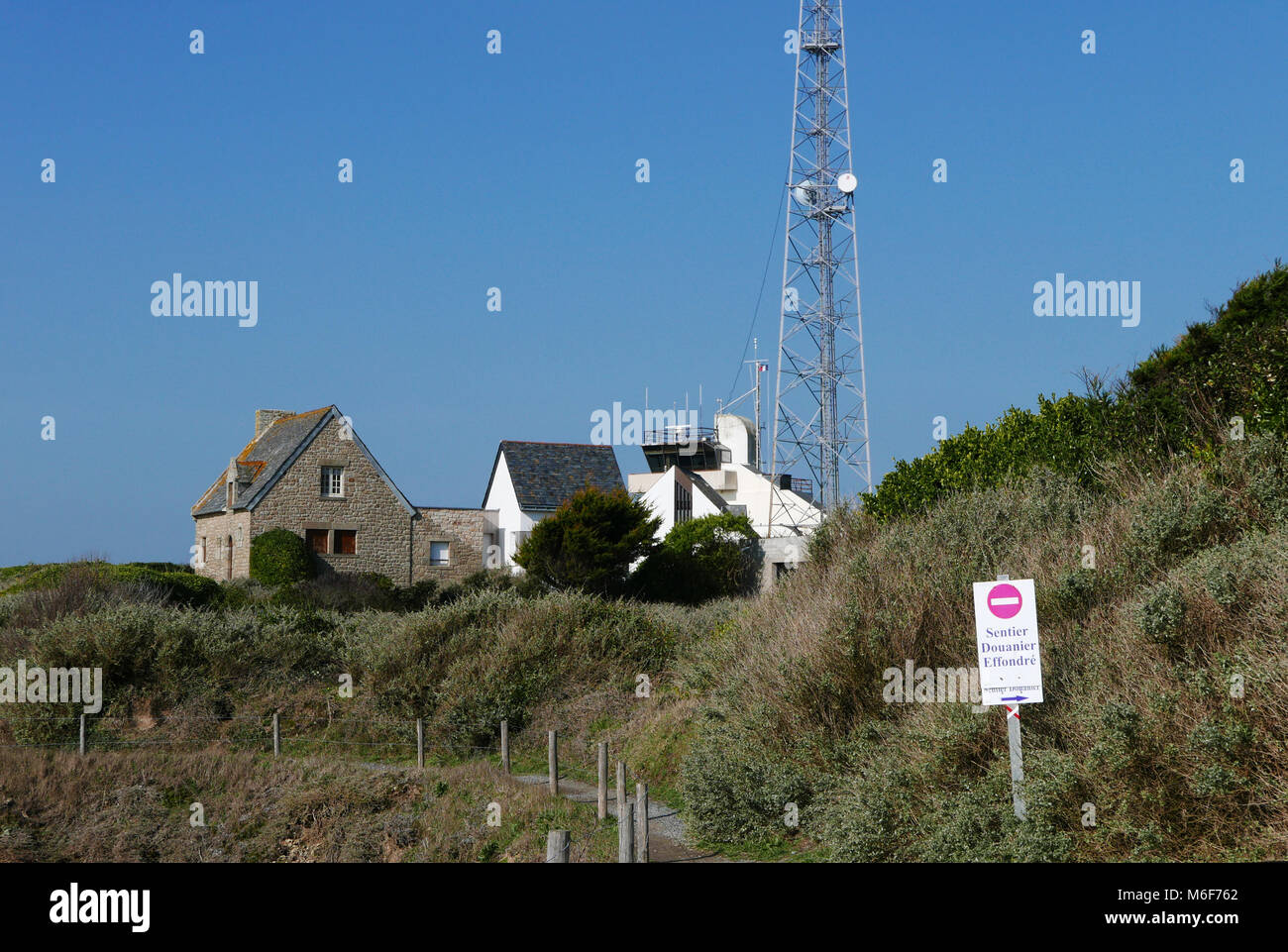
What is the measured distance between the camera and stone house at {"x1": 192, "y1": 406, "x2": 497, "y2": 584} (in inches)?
1807

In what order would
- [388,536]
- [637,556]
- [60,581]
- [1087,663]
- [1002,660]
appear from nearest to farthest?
1. [1002,660]
2. [1087,663]
3. [60,581]
4. [637,556]
5. [388,536]

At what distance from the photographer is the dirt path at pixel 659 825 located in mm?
13220

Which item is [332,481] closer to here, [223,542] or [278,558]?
[278,558]

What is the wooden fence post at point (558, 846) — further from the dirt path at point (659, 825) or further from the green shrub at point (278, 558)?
the green shrub at point (278, 558)

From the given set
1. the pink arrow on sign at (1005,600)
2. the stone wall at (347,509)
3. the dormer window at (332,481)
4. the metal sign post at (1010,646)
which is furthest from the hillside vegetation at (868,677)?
the dormer window at (332,481)

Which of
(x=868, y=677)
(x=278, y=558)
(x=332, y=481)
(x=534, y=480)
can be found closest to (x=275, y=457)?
(x=332, y=481)

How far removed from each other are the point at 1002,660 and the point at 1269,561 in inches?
121

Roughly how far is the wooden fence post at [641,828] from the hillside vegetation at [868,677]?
160 centimetres

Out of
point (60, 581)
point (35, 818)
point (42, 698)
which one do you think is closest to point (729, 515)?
point (60, 581)

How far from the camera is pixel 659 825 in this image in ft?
50.8

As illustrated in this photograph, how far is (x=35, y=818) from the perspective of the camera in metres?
18.5

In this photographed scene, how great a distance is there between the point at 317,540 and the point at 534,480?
43.6ft
